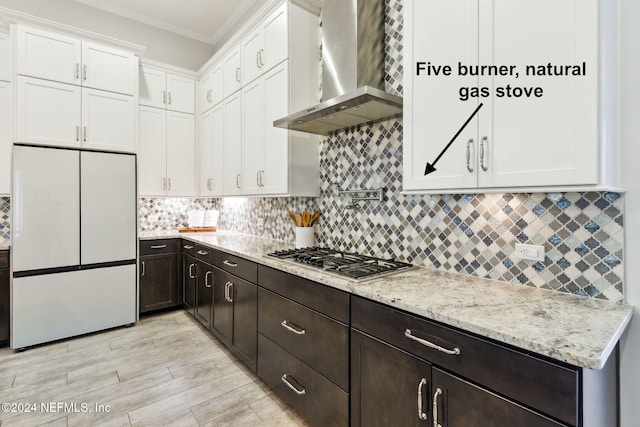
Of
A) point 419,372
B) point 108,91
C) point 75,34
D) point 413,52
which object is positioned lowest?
point 419,372

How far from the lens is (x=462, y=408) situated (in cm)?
109

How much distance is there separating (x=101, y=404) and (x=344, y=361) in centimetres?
175

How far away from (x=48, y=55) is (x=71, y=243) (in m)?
1.80

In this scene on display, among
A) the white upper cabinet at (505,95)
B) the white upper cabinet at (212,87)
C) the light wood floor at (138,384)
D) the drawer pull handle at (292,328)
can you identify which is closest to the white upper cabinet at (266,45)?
the white upper cabinet at (212,87)

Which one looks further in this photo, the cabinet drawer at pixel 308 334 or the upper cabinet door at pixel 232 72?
the upper cabinet door at pixel 232 72

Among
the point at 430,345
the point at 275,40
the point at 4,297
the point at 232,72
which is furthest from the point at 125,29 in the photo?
the point at 430,345

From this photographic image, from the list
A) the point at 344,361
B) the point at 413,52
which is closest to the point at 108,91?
the point at 413,52

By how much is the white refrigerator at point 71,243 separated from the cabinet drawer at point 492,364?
3.06 meters

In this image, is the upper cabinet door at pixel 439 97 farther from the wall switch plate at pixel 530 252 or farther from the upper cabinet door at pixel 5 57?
the upper cabinet door at pixel 5 57

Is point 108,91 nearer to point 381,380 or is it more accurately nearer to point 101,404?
point 101,404

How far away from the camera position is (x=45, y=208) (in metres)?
2.94

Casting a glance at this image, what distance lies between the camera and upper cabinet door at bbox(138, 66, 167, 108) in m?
3.77

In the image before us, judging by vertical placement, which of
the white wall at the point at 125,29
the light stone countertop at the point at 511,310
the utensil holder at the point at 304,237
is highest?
the white wall at the point at 125,29

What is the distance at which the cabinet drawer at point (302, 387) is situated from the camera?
1.61 meters
